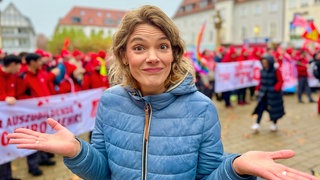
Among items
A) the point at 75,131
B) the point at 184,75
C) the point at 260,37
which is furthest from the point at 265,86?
the point at 260,37

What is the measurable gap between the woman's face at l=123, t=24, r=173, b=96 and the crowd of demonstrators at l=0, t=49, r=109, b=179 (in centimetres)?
352

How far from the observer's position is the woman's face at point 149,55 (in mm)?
1576

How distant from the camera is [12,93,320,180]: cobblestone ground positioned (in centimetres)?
509

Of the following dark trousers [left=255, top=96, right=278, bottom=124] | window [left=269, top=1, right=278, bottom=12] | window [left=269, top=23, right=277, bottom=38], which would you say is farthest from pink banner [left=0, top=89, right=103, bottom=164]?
window [left=269, top=1, right=278, bottom=12]

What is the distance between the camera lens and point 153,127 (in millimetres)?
1600

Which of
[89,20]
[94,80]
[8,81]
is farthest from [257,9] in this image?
[89,20]

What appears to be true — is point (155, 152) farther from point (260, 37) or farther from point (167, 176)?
point (260, 37)

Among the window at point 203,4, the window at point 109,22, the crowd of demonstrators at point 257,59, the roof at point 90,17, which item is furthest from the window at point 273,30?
the window at point 109,22

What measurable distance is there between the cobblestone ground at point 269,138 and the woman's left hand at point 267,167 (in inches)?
138

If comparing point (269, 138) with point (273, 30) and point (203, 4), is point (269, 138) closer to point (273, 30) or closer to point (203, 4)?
point (273, 30)

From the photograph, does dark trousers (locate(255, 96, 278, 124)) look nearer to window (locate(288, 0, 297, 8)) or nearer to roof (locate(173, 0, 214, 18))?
window (locate(288, 0, 297, 8))

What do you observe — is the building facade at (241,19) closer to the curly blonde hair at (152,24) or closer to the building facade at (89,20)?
the building facade at (89,20)

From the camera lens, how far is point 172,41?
1.64 metres

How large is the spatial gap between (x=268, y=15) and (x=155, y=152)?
154 ft
